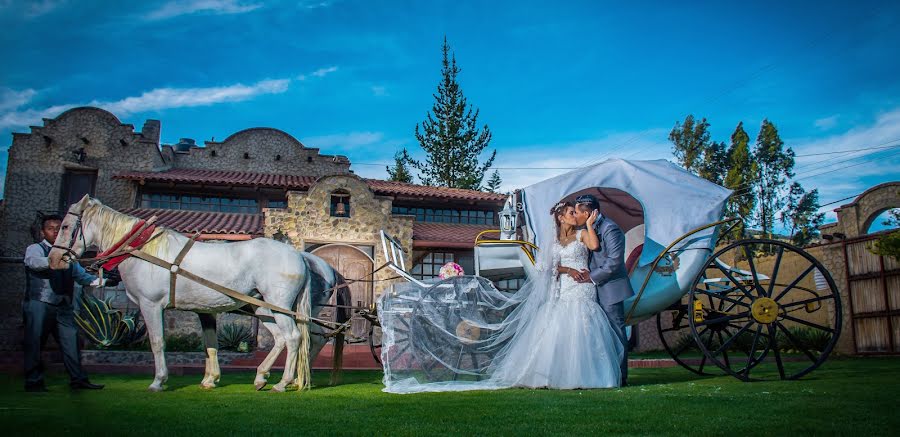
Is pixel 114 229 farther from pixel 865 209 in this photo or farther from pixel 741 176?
pixel 741 176

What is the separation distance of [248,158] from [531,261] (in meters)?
19.9

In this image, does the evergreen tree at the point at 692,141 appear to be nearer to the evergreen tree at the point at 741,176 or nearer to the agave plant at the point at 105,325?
the evergreen tree at the point at 741,176

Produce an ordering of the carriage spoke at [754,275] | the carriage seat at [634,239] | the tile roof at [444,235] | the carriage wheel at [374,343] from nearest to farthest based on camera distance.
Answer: the carriage spoke at [754,275]
the carriage seat at [634,239]
the carriage wheel at [374,343]
the tile roof at [444,235]

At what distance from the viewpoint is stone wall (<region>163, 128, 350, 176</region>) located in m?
25.3

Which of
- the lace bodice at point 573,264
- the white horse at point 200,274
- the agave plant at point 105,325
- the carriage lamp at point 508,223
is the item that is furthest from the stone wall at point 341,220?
the lace bodice at point 573,264

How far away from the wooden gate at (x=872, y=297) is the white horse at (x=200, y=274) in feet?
44.0

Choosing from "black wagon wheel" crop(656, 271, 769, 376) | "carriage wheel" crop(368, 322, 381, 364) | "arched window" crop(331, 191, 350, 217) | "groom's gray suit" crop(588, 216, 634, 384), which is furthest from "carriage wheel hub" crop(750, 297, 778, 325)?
"arched window" crop(331, 191, 350, 217)

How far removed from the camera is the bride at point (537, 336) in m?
7.03

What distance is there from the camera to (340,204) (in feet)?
61.7

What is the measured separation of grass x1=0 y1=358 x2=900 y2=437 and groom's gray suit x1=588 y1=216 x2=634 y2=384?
0.85 meters

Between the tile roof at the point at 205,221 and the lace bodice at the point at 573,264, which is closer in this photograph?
the lace bodice at the point at 573,264

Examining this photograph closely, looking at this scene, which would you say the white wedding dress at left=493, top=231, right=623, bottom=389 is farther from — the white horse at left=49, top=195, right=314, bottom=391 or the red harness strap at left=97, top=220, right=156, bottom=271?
the red harness strap at left=97, top=220, right=156, bottom=271

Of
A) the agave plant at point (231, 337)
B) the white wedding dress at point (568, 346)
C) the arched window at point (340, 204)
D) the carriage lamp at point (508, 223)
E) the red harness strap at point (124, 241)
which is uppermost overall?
the arched window at point (340, 204)

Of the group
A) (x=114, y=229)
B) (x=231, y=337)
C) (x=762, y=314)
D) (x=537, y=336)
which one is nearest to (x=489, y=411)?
(x=537, y=336)
